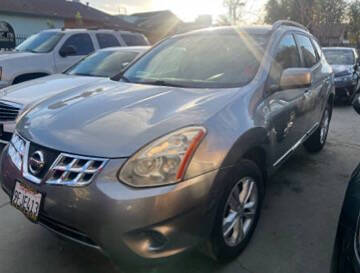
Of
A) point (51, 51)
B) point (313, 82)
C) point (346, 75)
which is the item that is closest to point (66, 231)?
point (313, 82)

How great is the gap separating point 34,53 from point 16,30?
16046 millimetres

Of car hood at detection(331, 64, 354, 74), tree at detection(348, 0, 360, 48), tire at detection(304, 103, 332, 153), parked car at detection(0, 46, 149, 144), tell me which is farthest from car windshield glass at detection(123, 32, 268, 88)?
tree at detection(348, 0, 360, 48)

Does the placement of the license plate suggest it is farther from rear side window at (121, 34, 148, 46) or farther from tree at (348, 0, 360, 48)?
tree at (348, 0, 360, 48)

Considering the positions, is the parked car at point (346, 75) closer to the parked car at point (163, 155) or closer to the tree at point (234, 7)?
the parked car at point (163, 155)

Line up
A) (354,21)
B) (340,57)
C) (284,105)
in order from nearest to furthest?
(284,105) < (340,57) < (354,21)

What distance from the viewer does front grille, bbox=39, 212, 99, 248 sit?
6.28ft

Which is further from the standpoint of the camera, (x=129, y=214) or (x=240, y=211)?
(x=240, y=211)

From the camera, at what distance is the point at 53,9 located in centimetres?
2291

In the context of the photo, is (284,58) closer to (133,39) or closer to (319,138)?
(319,138)

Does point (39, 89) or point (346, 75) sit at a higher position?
point (346, 75)

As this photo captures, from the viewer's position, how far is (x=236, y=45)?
311 cm

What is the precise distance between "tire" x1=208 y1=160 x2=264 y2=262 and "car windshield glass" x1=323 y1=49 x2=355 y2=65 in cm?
847

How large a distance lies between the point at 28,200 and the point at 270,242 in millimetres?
1854

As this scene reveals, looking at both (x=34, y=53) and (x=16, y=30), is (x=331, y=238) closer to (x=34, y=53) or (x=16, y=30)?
(x=34, y=53)
